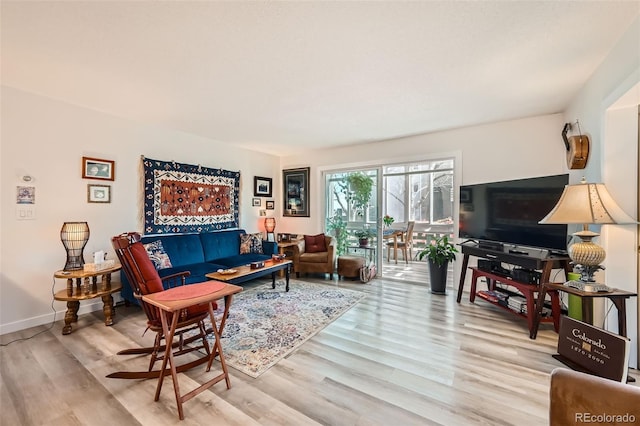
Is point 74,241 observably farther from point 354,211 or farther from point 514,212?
point 514,212

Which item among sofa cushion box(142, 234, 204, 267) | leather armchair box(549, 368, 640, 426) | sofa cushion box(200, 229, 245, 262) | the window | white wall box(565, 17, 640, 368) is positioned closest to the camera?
leather armchair box(549, 368, 640, 426)

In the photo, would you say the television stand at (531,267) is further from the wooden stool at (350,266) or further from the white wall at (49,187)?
the white wall at (49,187)

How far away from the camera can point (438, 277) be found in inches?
156

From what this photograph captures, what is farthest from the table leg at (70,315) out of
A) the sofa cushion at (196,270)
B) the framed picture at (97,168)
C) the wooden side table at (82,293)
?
the framed picture at (97,168)

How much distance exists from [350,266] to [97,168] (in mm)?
3910

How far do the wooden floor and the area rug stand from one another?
6.6 inches

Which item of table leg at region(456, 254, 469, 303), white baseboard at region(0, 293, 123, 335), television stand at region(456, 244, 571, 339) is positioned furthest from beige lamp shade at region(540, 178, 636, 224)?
white baseboard at region(0, 293, 123, 335)

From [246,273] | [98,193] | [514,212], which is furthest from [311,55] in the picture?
[98,193]

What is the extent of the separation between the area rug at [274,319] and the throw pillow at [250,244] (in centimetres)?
69

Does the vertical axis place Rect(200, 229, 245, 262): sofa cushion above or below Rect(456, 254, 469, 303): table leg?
above

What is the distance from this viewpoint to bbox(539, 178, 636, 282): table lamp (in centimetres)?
Result: 190

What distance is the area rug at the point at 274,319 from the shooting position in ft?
7.50

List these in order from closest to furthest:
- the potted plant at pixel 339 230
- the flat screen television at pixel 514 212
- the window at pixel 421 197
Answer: the flat screen television at pixel 514 212, the potted plant at pixel 339 230, the window at pixel 421 197

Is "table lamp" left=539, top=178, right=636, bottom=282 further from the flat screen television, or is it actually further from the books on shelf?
the flat screen television
